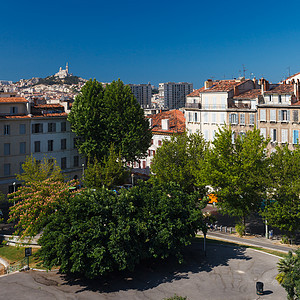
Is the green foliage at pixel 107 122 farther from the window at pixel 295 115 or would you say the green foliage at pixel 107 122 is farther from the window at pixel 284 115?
the window at pixel 295 115

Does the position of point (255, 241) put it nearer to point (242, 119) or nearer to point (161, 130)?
point (242, 119)

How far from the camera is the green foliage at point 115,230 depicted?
33.7 metres

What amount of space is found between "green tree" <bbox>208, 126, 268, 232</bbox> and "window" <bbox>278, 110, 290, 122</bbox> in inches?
531

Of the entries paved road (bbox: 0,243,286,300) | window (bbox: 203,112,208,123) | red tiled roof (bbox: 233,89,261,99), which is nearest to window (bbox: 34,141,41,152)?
window (bbox: 203,112,208,123)

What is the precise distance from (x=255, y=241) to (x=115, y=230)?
759 inches

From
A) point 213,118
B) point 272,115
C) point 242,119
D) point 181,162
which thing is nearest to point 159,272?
point 181,162

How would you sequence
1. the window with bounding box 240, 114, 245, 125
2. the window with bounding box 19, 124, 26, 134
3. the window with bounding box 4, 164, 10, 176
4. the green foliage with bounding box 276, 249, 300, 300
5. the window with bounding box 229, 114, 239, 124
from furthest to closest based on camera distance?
the window with bounding box 19, 124, 26, 134 → the window with bounding box 4, 164, 10, 176 → the window with bounding box 229, 114, 239, 124 → the window with bounding box 240, 114, 245, 125 → the green foliage with bounding box 276, 249, 300, 300

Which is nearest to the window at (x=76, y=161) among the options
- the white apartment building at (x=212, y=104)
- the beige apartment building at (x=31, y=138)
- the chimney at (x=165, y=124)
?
the beige apartment building at (x=31, y=138)

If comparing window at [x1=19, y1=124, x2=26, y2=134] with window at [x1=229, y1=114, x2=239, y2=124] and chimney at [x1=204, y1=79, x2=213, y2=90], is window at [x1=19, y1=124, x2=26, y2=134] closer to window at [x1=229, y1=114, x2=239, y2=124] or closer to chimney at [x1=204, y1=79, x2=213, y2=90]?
chimney at [x1=204, y1=79, x2=213, y2=90]

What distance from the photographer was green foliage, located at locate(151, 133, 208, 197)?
184 feet

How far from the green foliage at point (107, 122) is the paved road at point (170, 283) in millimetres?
32625

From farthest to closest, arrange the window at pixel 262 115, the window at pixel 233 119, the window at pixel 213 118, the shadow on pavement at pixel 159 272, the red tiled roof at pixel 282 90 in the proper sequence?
the window at pixel 213 118 → the window at pixel 233 119 → the window at pixel 262 115 → the red tiled roof at pixel 282 90 → the shadow on pavement at pixel 159 272

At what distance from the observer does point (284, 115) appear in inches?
2422

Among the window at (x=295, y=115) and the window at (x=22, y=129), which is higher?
the window at (x=295, y=115)
